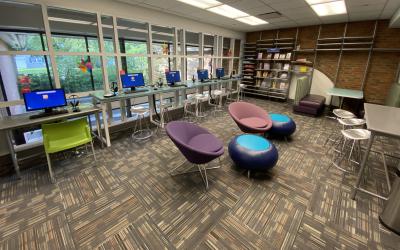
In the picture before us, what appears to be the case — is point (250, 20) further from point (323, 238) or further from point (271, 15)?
point (323, 238)

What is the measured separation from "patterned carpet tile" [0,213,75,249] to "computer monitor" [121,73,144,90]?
2.80 m

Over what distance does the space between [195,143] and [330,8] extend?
4.69m

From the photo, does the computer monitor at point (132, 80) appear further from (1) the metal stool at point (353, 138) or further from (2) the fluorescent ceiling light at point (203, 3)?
(1) the metal stool at point (353, 138)

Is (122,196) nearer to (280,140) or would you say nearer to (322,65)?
(280,140)

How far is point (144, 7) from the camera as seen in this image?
167 inches

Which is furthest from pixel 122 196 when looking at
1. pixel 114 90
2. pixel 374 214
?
pixel 374 214

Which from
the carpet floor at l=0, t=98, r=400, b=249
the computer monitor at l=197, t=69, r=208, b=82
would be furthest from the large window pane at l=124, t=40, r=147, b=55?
the carpet floor at l=0, t=98, r=400, b=249

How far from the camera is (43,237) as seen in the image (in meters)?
1.80

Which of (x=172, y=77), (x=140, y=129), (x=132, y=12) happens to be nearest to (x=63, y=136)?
(x=140, y=129)

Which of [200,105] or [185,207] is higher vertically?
[200,105]

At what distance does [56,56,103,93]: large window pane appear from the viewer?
150 inches

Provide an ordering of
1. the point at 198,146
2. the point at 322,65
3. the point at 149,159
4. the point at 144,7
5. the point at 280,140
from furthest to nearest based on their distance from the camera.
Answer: the point at 322,65 → the point at 144,7 → the point at 280,140 → the point at 149,159 → the point at 198,146

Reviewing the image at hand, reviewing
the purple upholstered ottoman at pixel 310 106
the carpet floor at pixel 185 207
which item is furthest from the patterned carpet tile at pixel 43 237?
the purple upholstered ottoman at pixel 310 106

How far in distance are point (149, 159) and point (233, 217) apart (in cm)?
176
